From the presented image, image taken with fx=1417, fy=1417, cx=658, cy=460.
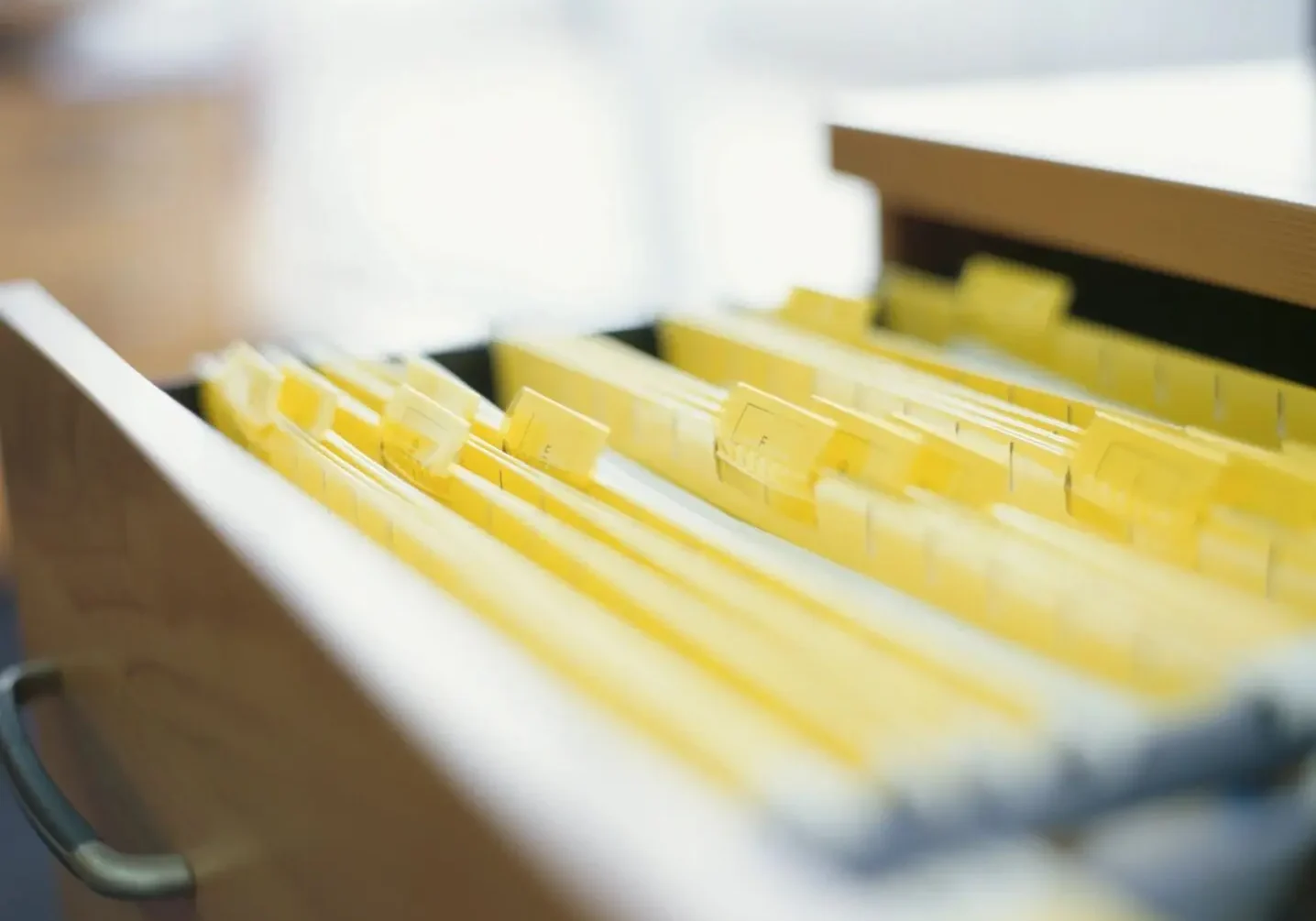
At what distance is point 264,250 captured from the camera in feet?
9.50

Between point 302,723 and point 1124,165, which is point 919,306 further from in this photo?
point 302,723

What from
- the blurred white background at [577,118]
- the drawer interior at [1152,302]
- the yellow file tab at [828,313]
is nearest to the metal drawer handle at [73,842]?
the yellow file tab at [828,313]

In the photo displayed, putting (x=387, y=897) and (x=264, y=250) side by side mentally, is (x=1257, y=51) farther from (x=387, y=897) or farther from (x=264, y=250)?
(x=387, y=897)

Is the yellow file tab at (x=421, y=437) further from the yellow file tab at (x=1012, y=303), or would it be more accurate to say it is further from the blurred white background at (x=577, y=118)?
the blurred white background at (x=577, y=118)

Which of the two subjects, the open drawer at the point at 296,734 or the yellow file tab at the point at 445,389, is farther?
the yellow file tab at the point at 445,389

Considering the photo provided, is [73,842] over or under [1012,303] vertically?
under

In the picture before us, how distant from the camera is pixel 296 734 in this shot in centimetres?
43

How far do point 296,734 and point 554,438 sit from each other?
192 mm

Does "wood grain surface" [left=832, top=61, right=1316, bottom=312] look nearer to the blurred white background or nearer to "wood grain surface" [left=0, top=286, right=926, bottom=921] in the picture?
"wood grain surface" [left=0, top=286, right=926, bottom=921]

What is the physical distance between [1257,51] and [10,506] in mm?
3486

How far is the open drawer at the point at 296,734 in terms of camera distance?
267 mm

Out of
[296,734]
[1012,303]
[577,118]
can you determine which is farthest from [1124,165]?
[577,118]

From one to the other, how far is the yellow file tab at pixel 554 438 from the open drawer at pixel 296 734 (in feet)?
0.41

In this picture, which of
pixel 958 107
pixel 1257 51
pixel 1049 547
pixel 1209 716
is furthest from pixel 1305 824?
pixel 1257 51
